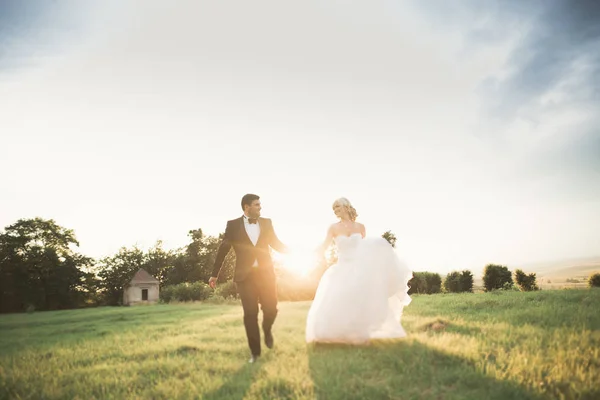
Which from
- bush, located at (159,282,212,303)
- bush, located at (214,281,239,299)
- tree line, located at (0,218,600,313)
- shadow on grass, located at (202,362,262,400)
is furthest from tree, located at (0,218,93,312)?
shadow on grass, located at (202,362,262,400)

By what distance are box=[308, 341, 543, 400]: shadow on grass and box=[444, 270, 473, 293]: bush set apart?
2645 centimetres

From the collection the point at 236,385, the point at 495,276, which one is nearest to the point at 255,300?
the point at 236,385

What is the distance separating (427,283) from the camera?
31891mm

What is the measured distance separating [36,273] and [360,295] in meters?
59.7

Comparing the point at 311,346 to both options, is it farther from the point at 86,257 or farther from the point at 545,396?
the point at 86,257

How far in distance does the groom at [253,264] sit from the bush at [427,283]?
27.8m

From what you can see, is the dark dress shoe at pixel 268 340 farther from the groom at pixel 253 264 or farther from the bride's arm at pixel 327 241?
the bride's arm at pixel 327 241

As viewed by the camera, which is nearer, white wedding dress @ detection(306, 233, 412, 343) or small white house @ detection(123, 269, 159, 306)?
white wedding dress @ detection(306, 233, 412, 343)

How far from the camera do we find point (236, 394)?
441cm

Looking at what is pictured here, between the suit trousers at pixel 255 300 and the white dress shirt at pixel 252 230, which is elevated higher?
the white dress shirt at pixel 252 230

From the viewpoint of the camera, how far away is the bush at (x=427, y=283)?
3164 centimetres

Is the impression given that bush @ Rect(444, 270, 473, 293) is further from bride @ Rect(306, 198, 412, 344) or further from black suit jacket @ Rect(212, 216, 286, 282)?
black suit jacket @ Rect(212, 216, 286, 282)

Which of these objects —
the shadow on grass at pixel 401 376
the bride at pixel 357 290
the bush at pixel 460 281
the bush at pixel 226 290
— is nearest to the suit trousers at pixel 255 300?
the bride at pixel 357 290

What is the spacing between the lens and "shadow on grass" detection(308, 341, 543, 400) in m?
3.97
